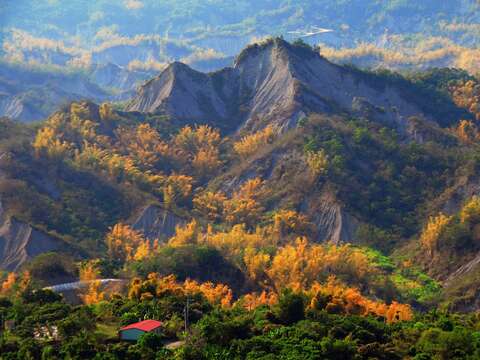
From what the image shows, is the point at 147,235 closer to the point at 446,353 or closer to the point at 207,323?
the point at 207,323

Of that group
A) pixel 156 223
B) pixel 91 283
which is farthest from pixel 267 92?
pixel 91 283

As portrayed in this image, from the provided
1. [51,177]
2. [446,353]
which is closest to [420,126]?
[51,177]

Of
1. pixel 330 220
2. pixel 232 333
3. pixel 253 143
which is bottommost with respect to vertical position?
pixel 232 333

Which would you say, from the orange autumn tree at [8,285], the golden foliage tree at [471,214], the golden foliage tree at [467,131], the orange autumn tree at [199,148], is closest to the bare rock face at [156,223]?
the orange autumn tree at [199,148]

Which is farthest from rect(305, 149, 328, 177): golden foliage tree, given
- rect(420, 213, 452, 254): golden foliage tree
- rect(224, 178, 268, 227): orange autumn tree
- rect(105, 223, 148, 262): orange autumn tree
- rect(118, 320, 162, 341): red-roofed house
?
rect(118, 320, 162, 341): red-roofed house

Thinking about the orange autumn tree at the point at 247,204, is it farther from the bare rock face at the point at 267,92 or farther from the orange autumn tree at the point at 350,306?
the orange autumn tree at the point at 350,306

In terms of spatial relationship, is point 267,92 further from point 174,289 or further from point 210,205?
point 174,289
